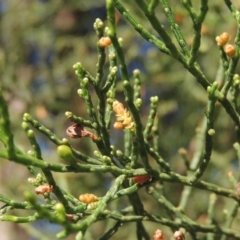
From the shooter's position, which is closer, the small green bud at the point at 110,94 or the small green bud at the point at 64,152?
the small green bud at the point at 64,152

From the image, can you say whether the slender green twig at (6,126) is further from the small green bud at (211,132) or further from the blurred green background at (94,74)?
the blurred green background at (94,74)

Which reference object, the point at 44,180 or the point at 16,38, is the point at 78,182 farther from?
the point at 44,180

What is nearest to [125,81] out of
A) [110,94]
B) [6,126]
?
[110,94]

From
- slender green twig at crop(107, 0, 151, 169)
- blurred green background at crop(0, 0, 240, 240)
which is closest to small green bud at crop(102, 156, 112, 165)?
slender green twig at crop(107, 0, 151, 169)

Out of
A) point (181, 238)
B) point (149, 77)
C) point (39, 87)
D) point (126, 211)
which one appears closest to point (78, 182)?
point (39, 87)

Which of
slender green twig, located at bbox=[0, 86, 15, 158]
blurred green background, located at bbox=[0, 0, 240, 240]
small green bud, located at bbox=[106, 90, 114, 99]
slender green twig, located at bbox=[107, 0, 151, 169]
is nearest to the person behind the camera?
slender green twig, located at bbox=[0, 86, 15, 158]

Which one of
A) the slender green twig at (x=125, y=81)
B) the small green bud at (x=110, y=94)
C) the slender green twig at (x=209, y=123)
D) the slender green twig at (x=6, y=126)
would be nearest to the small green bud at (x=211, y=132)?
the slender green twig at (x=209, y=123)

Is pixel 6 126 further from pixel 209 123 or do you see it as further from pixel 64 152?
pixel 209 123

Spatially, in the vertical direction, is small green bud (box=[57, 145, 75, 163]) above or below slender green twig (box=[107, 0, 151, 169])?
below

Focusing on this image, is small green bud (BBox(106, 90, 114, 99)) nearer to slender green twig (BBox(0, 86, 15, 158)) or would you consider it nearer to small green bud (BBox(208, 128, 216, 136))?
small green bud (BBox(208, 128, 216, 136))
